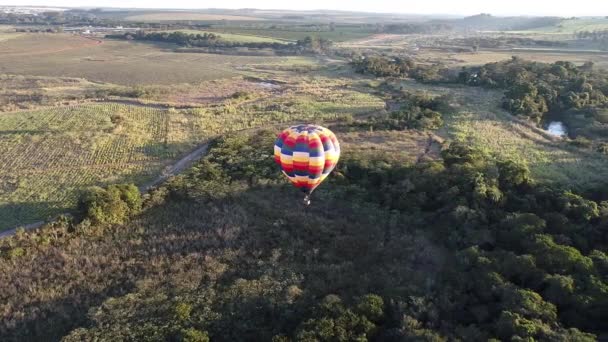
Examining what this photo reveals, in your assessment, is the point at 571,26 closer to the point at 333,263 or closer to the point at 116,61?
the point at 116,61

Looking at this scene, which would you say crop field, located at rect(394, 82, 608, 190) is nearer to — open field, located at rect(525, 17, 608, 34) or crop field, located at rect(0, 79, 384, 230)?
crop field, located at rect(0, 79, 384, 230)

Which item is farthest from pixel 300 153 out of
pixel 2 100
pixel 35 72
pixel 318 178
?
pixel 35 72

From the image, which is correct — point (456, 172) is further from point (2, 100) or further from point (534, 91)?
point (2, 100)

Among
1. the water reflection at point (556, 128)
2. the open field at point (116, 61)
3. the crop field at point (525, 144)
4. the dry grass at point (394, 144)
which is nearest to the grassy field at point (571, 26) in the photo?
the open field at point (116, 61)

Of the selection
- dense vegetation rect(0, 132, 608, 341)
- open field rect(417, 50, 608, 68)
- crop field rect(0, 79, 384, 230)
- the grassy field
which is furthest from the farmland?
the grassy field

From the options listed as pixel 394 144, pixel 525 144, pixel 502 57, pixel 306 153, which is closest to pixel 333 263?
pixel 306 153

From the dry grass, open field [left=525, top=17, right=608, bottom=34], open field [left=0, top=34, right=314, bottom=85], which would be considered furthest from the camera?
open field [left=525, top=17, right=608, bottom=34]

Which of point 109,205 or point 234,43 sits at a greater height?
point 234,43
